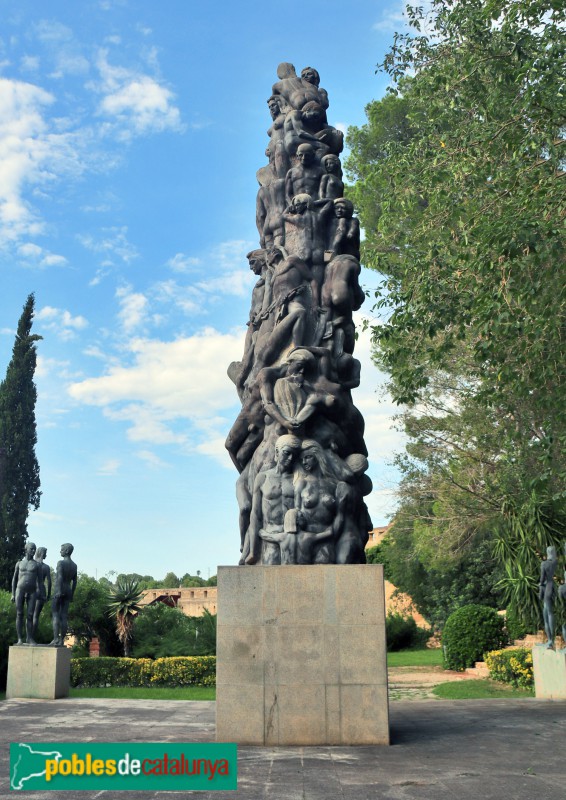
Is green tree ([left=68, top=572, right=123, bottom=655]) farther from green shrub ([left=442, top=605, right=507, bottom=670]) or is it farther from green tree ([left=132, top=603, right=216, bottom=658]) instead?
green shrub ([left=442, top=605, right=507, bottom=670])

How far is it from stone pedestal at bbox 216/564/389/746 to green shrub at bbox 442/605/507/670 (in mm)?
12736

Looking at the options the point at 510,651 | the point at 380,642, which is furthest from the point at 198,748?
the point at 510,651

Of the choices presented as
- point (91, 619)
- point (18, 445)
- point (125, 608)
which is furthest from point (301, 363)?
point (18, 445)

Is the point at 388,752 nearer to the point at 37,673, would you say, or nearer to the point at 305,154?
the point at 305,154

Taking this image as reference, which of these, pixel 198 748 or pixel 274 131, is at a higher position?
pixel 274 131

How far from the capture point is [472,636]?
59.7 ft

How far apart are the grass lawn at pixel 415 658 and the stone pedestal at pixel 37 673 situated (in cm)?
1214

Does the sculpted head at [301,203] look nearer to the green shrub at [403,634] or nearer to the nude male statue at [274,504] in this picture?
the nude male statue at [274,504]

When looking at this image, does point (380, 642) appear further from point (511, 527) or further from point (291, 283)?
point (511, 527)

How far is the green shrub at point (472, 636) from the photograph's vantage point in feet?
59.4

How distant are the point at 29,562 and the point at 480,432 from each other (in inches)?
381

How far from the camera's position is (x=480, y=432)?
16.5 meters

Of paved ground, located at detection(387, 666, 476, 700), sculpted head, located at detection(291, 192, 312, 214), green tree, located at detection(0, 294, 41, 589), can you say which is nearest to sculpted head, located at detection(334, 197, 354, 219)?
sculpted head, located at detection(291, 192, 312, 214)

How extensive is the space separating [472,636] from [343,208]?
507 inches
